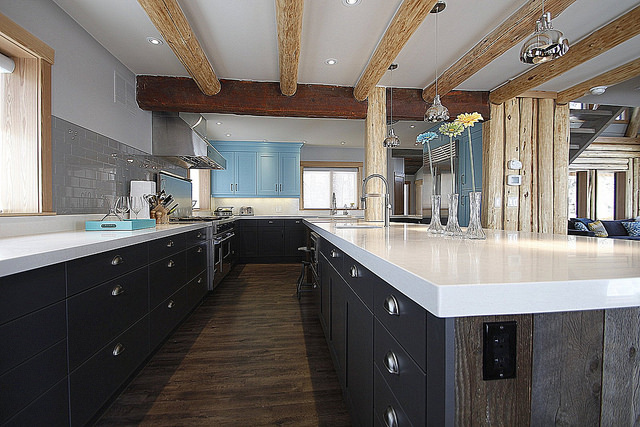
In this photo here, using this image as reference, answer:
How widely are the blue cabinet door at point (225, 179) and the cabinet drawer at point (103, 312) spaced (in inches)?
188

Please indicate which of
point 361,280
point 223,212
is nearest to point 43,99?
point 361,280

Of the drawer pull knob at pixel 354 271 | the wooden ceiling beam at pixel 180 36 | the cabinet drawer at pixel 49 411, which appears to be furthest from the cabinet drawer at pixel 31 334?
the wooden ceiling beam at pixel 180 36

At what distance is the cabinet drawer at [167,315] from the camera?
2254 millimetres

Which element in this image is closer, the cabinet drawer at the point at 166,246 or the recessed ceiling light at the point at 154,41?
the cabinet drawer at the point at 166,246

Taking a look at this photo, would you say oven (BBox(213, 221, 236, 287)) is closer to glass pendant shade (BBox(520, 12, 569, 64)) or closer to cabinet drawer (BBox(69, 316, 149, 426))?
cabinet drawer (BBox(69, 316, 149, 426))

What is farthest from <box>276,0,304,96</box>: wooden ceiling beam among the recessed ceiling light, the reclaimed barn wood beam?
the recessed ceiling light

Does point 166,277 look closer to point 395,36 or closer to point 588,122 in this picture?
point 395,36

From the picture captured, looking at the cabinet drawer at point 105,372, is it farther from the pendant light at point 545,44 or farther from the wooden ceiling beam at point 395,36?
the wooden ceiling beam at point 395,36

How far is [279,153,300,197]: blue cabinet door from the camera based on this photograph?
687 centimetres

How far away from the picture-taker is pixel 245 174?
6.77 metres

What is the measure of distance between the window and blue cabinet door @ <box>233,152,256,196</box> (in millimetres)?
1294

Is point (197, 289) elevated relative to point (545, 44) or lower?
lower

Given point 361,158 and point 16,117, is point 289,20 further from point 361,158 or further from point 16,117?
point 361,158

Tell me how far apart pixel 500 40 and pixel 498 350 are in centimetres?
291
